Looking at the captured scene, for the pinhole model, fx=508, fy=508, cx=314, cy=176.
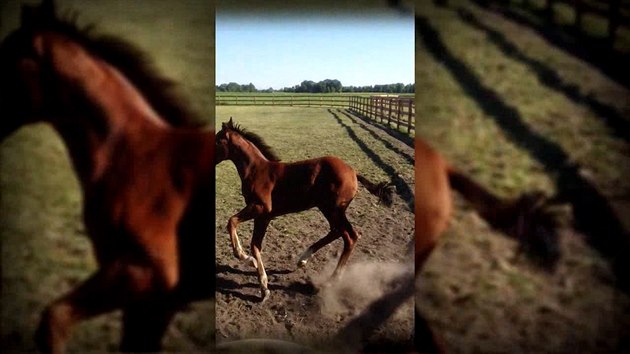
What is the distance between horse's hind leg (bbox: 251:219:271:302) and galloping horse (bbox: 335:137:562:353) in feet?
3.46

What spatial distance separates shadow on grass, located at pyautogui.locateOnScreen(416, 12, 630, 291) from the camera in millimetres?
3051

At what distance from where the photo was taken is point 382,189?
11.6ft

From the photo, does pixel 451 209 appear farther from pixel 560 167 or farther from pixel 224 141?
pixel 224 141

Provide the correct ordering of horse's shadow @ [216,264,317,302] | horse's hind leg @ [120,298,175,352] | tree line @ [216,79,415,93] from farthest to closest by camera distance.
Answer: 1. horse's shadow @ [216,264,317,302]
2. tree line @ [216,79,415,93]
3. horse's hind leg @ [120,298,175,352]

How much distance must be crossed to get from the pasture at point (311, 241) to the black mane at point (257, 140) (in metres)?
0.04

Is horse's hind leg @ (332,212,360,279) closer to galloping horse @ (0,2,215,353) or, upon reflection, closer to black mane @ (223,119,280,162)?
black mane @ (223,119,280,162)

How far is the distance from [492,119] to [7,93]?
9.88ft

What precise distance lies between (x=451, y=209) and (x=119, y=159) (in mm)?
2075

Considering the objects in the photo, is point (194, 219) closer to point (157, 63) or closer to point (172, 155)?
point (172, 155)

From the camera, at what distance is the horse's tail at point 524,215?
307 centimetres

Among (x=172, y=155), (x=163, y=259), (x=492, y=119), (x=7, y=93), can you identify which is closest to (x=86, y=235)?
(x=163, y=259)

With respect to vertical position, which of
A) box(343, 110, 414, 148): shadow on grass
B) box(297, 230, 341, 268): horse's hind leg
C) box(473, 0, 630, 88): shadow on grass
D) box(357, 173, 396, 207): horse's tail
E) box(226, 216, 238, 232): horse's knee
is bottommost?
box(297, 230, 341, 268): horse's hind leg

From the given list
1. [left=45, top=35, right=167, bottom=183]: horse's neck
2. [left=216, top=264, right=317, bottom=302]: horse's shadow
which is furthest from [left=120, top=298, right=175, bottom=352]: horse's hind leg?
[left=45, top=35, right=167, bottom=183]: horse's neck

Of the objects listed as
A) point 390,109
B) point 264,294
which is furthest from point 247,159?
point 390,109
